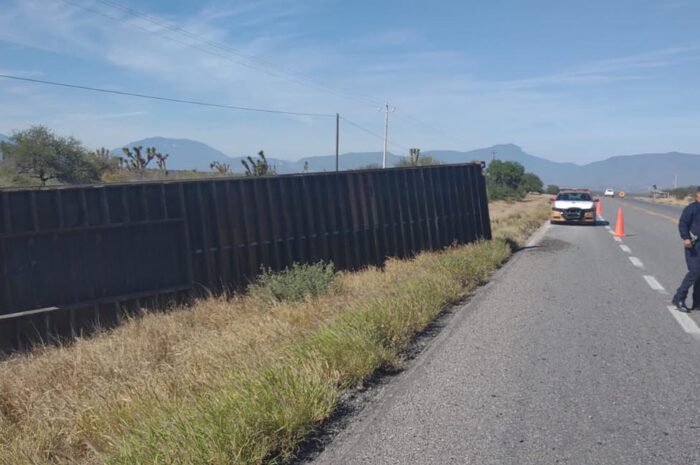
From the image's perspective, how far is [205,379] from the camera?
18.2ft

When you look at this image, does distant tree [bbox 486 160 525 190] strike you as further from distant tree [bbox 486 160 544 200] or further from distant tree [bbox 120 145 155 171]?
distant tree [bbox 120 145 155 171]

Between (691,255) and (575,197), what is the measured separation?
2213cm

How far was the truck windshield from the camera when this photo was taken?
29789mm

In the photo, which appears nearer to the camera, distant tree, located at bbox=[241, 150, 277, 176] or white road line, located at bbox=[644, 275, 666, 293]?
white road line, located at bbox=[644, 275, 666, 293]

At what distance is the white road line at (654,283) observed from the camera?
10680mm

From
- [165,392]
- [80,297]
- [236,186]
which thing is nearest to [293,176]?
[236,186]

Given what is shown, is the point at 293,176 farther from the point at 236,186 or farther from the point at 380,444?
the point at 380,444

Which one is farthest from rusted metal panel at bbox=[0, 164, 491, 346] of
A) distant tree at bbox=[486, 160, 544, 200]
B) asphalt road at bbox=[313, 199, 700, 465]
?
distant tree at bbox=[486, 160, 544, 200]

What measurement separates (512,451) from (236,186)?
8780 mm

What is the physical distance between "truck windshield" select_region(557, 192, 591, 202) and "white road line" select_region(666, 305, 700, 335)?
21.6m

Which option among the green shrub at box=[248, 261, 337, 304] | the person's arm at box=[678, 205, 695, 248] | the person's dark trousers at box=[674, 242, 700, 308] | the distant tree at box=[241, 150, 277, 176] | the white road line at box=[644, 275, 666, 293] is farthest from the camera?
the distant tree at box=[241, 150, 277, 176]

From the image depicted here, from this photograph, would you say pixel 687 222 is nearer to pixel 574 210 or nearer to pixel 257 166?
pixel 574 210

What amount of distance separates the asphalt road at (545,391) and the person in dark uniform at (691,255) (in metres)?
0.38

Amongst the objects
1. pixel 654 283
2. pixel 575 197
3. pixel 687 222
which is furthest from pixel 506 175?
pixel 687 222
